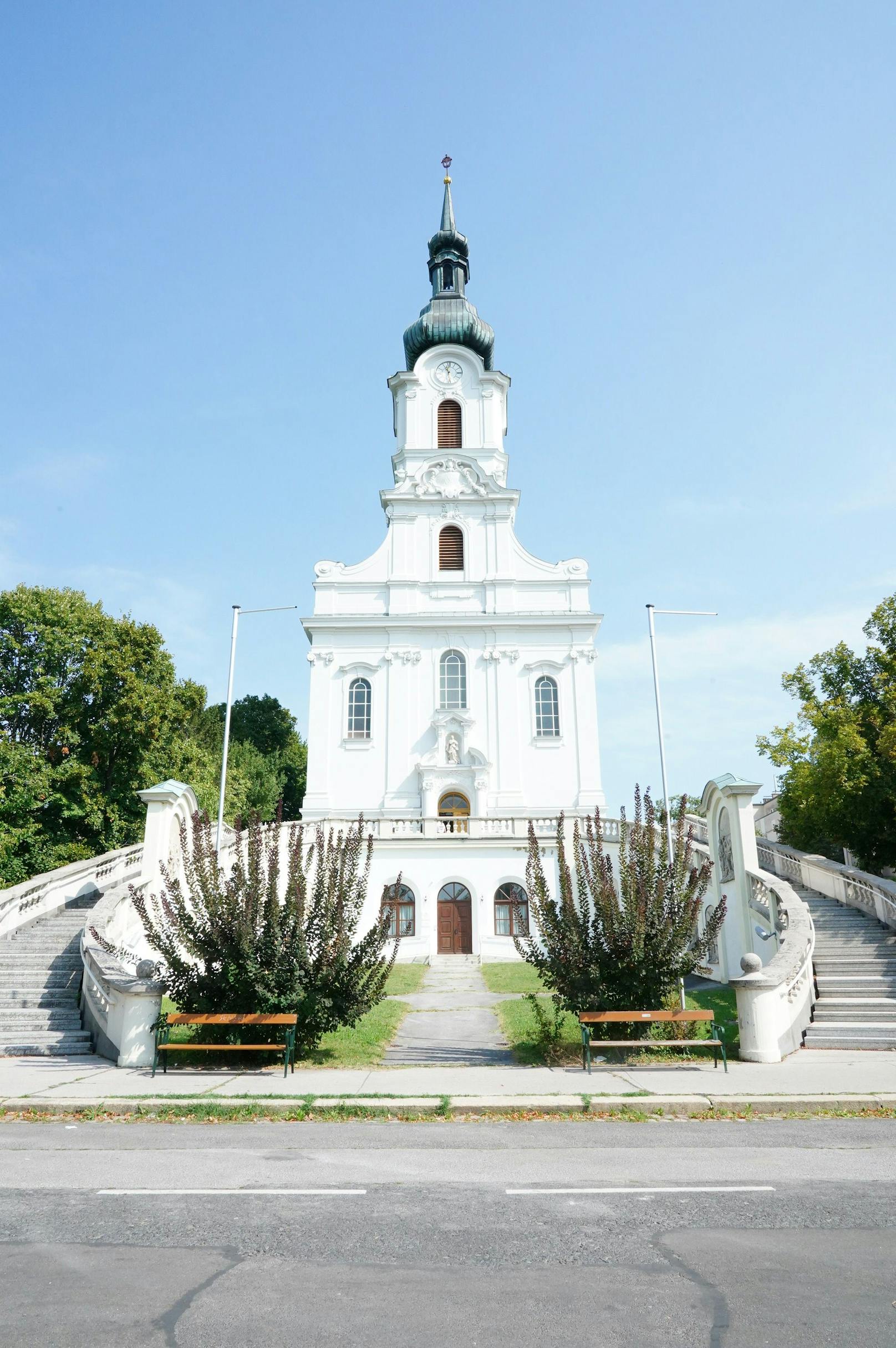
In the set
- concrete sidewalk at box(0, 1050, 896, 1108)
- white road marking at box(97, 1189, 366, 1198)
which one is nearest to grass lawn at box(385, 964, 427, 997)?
concrete sidewalk at box(0, 1050, 896, 1108)

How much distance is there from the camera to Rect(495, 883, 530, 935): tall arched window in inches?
1142

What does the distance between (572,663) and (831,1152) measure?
1192 inches

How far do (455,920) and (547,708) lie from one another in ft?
37.8

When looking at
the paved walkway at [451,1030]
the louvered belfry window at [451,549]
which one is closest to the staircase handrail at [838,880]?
the paved walkway at [451,1030]

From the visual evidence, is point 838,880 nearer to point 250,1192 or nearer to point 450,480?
point 250,1192

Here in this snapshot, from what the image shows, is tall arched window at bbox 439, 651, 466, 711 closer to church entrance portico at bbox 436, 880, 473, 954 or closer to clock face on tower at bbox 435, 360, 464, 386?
church entrance portico at bbox 436, 880, 473, 954

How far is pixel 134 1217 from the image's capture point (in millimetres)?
6352

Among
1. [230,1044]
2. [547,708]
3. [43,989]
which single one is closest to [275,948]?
[230,1044]

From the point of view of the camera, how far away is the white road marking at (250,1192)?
22.8ft

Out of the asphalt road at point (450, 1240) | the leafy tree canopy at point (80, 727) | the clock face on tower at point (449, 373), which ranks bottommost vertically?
the asphalt road at point (450, 1240)

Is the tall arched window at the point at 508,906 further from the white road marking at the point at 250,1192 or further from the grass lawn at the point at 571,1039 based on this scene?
the white road marking at the point at 250,1192

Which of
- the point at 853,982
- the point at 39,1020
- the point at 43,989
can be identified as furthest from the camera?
the point at 43,989

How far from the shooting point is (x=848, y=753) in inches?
957

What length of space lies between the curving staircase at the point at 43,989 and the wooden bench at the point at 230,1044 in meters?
2.86
